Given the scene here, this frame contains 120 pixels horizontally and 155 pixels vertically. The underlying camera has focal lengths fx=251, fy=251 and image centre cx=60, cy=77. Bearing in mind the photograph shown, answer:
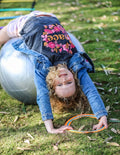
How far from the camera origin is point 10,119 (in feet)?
13.6

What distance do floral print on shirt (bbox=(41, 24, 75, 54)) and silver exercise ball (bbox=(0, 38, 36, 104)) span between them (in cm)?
44

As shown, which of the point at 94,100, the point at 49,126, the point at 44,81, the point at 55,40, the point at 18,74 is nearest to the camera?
the point at 49,126

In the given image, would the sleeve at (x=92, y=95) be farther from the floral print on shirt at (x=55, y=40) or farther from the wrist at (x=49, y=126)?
the wrist at (x=49, y=126)

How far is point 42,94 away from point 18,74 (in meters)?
0.66

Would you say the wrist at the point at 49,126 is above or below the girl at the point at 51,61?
below

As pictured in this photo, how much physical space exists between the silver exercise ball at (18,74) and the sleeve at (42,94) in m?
0.17

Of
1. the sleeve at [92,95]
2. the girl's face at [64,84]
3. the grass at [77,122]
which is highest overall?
the girl's face at [64,84]

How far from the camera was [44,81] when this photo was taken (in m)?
3.89

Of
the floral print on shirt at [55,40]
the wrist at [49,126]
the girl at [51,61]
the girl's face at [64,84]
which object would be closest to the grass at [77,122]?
the wrist at [49,126]

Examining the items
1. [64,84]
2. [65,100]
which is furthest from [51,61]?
[65,100]

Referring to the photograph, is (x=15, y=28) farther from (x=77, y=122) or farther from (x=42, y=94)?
(x=77, y=122)

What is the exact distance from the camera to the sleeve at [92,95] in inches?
144

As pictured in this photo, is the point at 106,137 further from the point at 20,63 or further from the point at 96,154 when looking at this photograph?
the point at 20,63

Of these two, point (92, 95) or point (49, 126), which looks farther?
point (92, 95)
